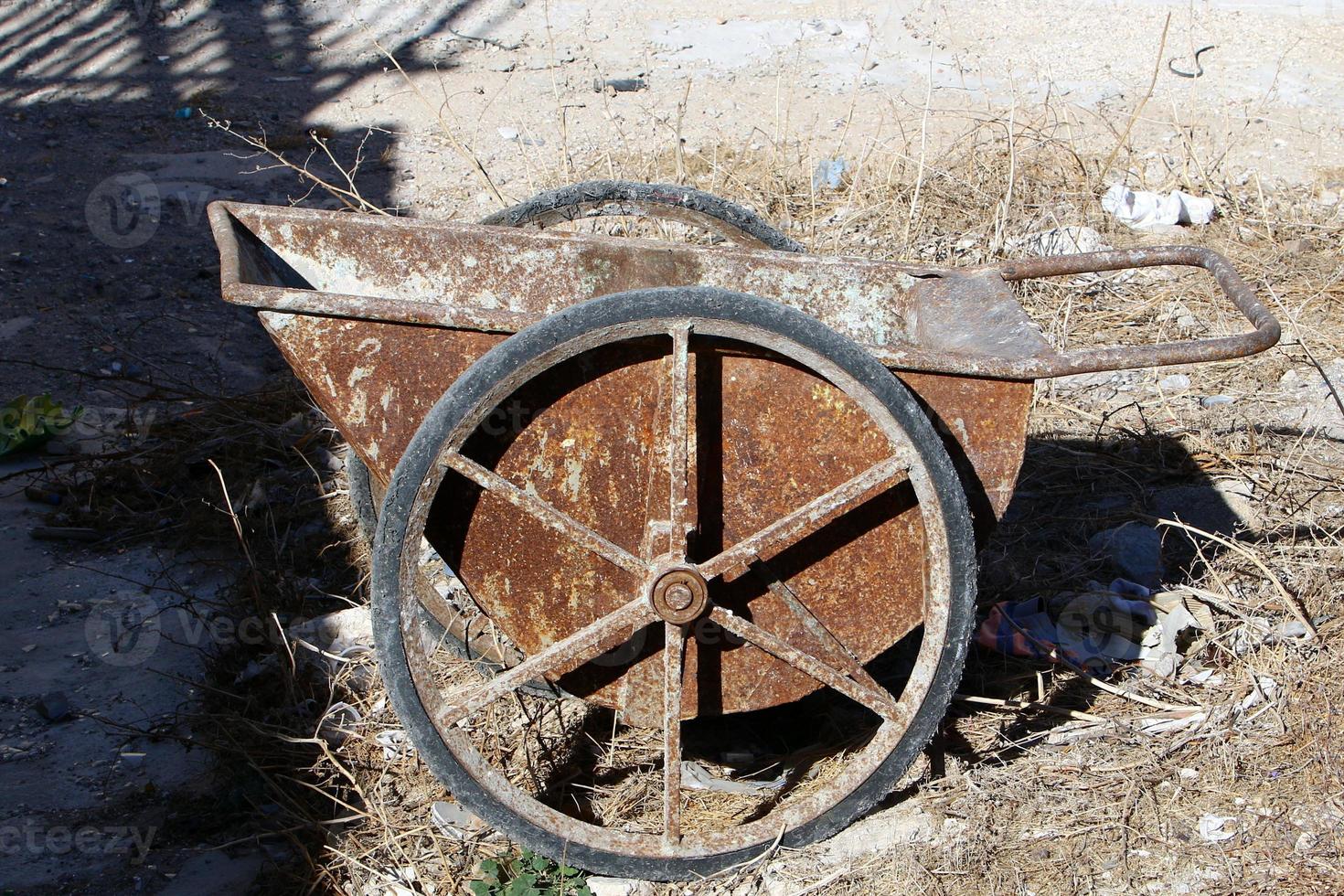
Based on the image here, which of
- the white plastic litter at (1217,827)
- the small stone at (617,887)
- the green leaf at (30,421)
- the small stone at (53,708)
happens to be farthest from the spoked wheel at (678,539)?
the green leaf at (30,421)

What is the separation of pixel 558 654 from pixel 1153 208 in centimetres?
375

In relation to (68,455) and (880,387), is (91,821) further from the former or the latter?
(880,387)

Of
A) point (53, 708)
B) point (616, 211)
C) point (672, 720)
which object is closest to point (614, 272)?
point (616, 211)

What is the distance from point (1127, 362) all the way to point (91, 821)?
245 cm

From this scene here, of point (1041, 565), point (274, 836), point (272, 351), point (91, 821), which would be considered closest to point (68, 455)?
point (272, 351)

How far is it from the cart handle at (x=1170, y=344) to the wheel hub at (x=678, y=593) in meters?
0.72

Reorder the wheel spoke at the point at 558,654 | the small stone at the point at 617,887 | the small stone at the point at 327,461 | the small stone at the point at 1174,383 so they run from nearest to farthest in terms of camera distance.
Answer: the wheel spoke at the point at 558,654
the small stone at the point at 617,887
the small stone at the point at 327,461
the small stone at the point at 1174,383

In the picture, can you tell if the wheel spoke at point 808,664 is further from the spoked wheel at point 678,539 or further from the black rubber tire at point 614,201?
the black rubber tire at point 614,201

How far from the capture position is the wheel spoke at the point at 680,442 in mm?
1885

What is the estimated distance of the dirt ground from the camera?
94.4 inches

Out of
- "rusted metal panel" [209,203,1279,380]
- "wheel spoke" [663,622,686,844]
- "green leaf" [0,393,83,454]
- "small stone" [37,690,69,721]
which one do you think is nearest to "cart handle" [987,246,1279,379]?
"rusted metal panel" [209,203,1279,380]

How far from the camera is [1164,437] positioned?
359cm

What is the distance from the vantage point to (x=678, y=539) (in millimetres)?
1977

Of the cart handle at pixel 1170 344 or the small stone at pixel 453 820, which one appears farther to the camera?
the small stone at pixel 453 820
